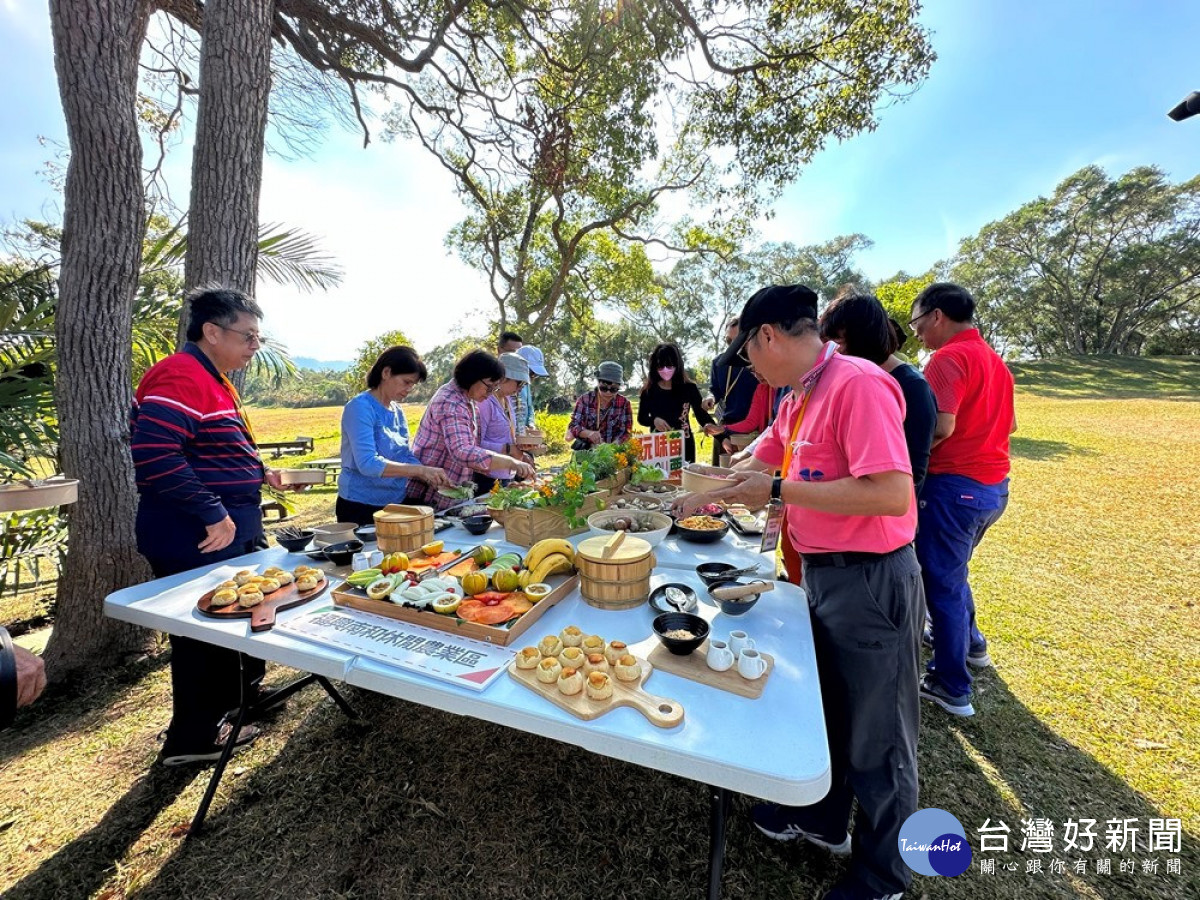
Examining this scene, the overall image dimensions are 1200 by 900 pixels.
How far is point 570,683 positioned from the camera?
4.24ft

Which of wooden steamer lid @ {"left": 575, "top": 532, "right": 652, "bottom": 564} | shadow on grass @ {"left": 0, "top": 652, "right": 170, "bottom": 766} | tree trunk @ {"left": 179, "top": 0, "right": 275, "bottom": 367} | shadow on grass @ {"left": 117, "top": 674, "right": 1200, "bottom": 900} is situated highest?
tree trunk @ {"left": 179, "top": 0, "right": 275, "bottom": 367}

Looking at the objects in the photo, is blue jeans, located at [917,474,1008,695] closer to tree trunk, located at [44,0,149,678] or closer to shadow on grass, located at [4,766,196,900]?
shadow on grass, located at [4,766,196,900]

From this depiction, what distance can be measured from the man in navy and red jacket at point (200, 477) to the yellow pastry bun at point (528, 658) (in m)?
1.62

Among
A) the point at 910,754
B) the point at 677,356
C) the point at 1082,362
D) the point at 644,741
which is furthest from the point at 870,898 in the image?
the point at 1082,362

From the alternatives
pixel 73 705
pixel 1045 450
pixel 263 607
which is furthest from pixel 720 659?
pixel 1045 450

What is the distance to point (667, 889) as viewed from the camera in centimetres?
188

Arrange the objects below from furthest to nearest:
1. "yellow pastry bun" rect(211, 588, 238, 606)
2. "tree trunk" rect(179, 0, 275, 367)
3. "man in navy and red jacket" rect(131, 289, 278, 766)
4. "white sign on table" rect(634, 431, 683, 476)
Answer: "white sign on table" rect(634, 431, 683, 476), "tree trunk" rect(179, 0, 275, 367), "man in navy and red jacket" rect(131, 289, 278, 766), "yellow pastry bun" rect(211, 588, 238, 606)

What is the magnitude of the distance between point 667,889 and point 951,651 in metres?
2.19

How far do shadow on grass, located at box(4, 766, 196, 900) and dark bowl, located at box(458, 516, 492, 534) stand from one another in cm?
184

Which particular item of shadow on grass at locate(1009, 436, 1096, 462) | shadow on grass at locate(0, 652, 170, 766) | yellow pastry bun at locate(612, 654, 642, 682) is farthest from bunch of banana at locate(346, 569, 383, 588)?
shadow on grass at locate(1009, 436, 1096, 462)

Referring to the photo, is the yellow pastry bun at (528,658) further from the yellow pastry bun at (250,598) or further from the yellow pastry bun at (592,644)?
the yellow pastry bun at (250,598)

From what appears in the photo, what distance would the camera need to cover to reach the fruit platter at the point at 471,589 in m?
1.64

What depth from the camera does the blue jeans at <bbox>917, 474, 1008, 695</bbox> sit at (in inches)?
108

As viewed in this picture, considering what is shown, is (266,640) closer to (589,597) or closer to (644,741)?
(589,597)
